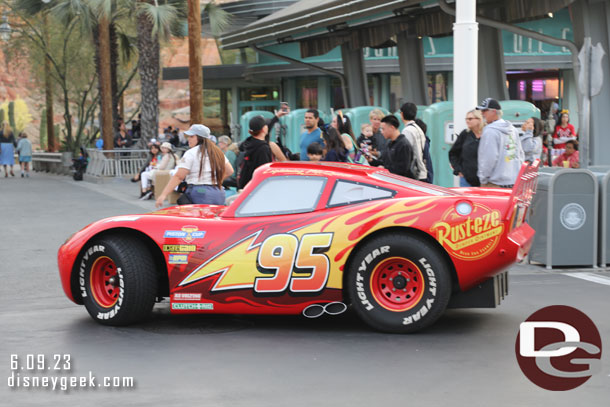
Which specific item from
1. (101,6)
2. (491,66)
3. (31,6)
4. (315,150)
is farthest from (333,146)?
(31,6)

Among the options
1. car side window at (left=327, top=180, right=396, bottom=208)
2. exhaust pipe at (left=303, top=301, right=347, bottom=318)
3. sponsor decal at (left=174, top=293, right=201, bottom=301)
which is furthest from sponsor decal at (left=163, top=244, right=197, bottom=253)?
car side window at (left=327, top=180, right=396, bottom=208)

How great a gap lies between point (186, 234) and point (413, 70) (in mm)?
17925

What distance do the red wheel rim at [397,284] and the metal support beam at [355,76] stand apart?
71.6 feet

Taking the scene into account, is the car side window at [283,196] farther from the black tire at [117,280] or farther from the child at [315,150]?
the child at [315,150]

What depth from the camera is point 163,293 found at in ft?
25.1

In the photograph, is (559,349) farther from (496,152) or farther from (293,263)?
(496,152)

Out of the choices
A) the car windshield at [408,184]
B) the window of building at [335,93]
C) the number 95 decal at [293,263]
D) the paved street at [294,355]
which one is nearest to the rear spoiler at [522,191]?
the car windshield at [408,184]

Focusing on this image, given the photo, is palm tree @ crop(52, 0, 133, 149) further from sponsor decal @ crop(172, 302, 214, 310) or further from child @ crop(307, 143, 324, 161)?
sponsor decal @ crop(172, 302, 214, 310)

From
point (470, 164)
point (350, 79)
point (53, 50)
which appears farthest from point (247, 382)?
point (53, 50)

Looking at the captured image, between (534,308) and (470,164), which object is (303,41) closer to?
(470,164)

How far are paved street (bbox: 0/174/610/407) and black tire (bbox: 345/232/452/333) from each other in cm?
14

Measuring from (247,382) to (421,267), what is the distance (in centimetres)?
183

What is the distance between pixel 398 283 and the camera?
276 inches

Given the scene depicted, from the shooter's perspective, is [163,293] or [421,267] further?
[163,293]
